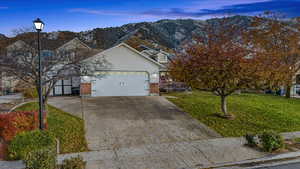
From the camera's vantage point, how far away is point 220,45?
29.0 ft

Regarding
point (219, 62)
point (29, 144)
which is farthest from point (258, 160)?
point (29, 144)

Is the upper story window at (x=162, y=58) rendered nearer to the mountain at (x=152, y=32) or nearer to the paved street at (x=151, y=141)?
the paved street at (x=151, y=141)

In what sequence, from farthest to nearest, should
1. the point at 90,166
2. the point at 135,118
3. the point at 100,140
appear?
the point at 135,118 → the point at 100,140 → the point at 90,166

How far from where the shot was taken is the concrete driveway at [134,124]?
→ 24.1 ft

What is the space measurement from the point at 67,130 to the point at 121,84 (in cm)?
771

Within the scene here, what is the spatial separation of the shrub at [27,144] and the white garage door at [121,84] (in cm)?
865

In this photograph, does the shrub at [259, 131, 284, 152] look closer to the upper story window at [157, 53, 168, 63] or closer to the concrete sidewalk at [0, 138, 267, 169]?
the concrete sidewalk at [0, 138, 267, 169]

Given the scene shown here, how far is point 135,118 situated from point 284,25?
1795cm

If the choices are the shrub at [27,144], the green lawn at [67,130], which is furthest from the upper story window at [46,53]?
the shrub at [27,144]

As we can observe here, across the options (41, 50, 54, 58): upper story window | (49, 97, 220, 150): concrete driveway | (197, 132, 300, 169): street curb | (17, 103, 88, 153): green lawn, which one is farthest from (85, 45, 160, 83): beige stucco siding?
(197, 132, 300, 169): street curb

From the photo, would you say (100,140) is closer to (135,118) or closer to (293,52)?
(135,118)

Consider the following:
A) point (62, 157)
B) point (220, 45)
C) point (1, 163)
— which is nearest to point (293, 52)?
point (220, 45)

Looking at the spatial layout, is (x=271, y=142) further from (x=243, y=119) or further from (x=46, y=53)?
(x=46, y=53)

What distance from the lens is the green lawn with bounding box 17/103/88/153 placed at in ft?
21.7
